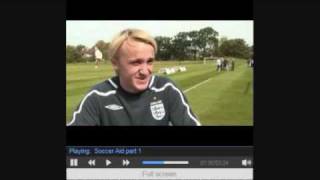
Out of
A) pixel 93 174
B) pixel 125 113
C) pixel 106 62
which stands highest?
pixel 106 62

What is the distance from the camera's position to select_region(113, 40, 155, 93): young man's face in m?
7.51

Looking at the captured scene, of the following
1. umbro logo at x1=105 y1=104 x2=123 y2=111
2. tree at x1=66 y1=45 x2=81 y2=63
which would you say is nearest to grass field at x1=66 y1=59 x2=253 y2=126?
tree at x1=66 y1=45 x2=81 y2=63

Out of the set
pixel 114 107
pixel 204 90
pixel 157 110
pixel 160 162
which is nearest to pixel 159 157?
pixel 160 162

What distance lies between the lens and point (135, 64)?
755 centimetres

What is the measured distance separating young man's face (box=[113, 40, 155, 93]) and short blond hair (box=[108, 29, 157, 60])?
3cm

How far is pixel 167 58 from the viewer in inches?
300

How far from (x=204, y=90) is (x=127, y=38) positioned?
0.96 metres

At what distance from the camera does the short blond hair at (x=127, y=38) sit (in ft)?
24.5

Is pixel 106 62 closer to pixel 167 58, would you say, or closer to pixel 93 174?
pixel 167 58

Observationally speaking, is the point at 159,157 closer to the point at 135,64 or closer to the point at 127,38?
the point at 135,64

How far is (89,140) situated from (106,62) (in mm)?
742

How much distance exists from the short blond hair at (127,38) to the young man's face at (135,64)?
3cm

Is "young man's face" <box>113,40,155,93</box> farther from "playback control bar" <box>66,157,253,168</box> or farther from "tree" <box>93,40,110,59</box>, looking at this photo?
"playback control bar" <box>66,157,253,168</box>

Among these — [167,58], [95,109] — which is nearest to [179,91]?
[167,58]
